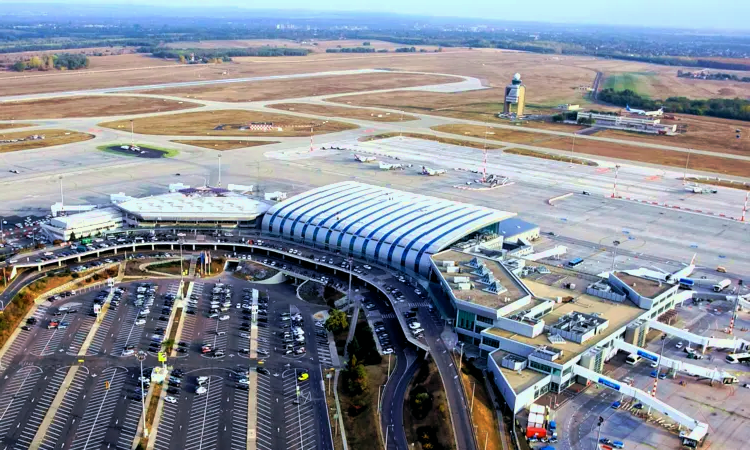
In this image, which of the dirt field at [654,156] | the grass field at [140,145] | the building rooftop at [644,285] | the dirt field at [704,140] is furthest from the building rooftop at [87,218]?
the dirt field at [704,140]

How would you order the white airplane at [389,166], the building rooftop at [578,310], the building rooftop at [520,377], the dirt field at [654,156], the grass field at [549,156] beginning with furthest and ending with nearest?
the grass field at [549,156] < the dirt field at [654,156] < the white airplane at [389,166] < the building rooftop at [578,310] < the building rooftop at [520,377]

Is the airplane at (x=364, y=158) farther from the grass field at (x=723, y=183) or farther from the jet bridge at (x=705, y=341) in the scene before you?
the jet bridge at (x=705, y=341)

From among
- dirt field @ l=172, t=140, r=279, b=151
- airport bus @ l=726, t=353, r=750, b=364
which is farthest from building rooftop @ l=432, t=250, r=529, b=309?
dirt field @ l=172, t=140, r=279, b=151

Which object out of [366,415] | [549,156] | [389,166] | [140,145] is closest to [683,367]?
[366,415]

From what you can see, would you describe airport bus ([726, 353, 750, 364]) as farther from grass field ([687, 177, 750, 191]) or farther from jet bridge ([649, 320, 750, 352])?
grass field ([687, 177, 750, 191])

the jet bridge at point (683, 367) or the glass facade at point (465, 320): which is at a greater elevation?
the glass facade at point (465, 320)

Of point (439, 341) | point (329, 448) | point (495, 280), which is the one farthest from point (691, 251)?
point (329, 448)
